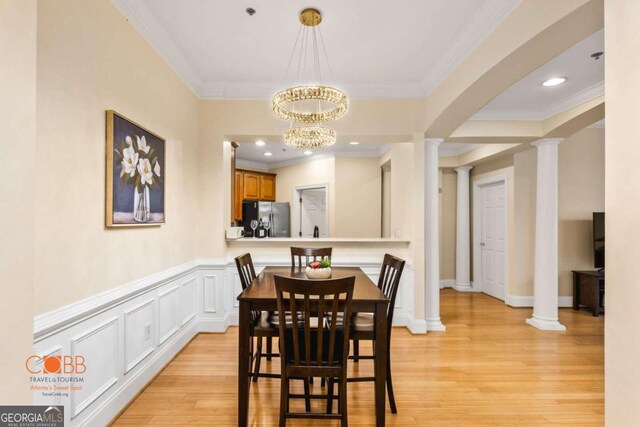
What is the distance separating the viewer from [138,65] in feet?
7.64

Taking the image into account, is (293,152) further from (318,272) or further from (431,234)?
(318,272)

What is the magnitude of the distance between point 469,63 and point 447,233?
13.4 feet

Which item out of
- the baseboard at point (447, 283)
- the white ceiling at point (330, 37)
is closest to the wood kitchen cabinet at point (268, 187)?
the white ceiling at point (330, 37)

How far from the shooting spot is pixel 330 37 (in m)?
2.62

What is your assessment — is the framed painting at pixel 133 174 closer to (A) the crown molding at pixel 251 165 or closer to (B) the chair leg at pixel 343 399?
(B) the chair leg at pixel 343 399

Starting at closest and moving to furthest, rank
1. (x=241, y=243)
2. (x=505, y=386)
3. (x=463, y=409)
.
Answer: (x=463, y=409) < (x=505, y=386) < (x=241, y=243)

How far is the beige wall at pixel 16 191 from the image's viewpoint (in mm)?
981

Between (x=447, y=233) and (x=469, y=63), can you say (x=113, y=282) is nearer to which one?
(x=469, y=63)

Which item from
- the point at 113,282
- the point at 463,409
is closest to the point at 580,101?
the point at 463,409

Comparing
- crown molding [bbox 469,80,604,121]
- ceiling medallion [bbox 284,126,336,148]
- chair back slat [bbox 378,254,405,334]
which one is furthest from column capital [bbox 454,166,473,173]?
chair back slat [bbox 378,254,405,334]

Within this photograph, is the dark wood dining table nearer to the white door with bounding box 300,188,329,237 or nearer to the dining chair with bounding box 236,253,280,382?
the dining chair with bounding box 236,253,280,382

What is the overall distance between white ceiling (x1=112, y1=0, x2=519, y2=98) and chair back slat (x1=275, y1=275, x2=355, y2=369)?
197 centimetres

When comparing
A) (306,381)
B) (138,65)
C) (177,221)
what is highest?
(138,65)

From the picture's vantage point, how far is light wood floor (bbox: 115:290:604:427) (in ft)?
6.83
